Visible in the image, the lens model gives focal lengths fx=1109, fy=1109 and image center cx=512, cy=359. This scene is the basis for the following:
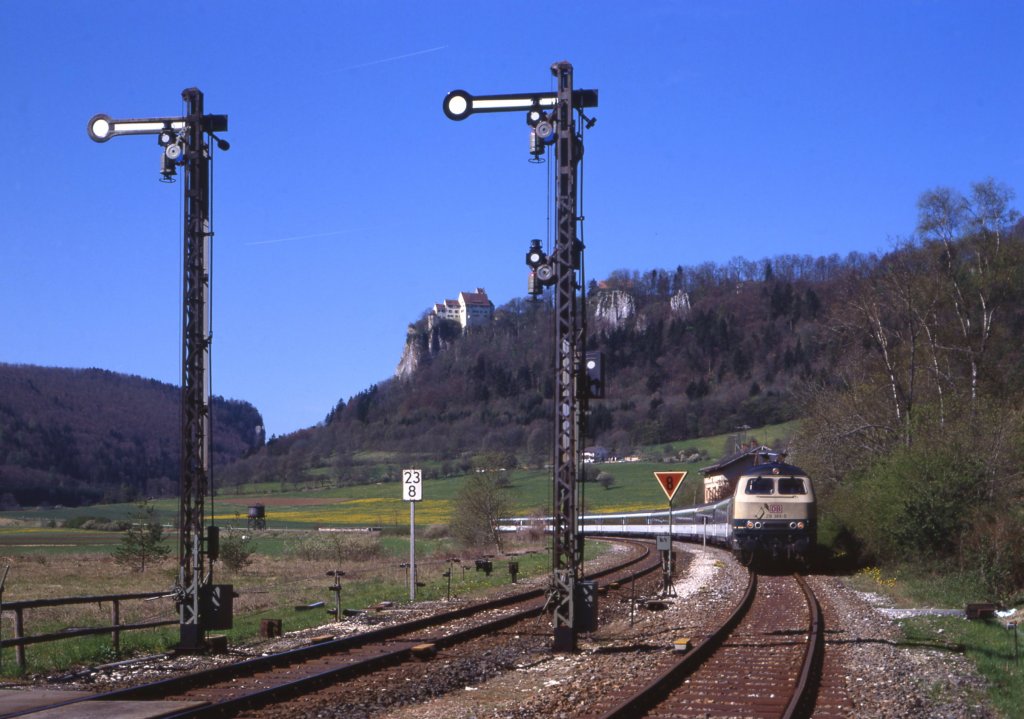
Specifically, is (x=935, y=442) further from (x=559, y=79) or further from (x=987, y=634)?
(x=559, y=79)

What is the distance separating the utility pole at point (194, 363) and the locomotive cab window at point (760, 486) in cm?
1870

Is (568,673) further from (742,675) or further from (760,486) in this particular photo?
(760,486)

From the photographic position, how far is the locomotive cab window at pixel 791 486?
3138cm

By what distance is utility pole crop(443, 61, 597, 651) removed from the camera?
50.9ft

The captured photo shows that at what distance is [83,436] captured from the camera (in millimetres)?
171250

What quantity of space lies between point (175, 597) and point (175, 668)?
2154 mm

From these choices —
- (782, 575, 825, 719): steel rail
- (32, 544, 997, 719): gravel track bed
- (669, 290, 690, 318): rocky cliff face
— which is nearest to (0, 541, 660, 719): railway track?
(32, 544, 997, 719): gravel track bed

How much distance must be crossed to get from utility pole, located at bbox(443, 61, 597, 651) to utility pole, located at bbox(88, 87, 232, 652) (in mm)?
3960

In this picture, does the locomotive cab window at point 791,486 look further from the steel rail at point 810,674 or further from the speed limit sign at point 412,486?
the speed limit sign at point 412,486

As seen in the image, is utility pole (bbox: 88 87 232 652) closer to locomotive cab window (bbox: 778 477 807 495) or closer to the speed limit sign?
the speed limit sign

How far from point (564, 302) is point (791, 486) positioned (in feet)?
58.7

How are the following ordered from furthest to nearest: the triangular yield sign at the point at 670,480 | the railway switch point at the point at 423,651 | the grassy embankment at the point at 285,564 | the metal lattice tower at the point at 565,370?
1. the triangular yield sign at the point at 670,480
2. the grassy embankment at the point at 285,564
3. the metal lattice tower at the point at 565,370
4. the railway switch point at the point at 423,651

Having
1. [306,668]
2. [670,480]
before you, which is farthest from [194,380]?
[670,480]

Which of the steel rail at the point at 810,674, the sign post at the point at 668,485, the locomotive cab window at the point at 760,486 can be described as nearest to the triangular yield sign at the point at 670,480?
the sign post at the point at 668,485
